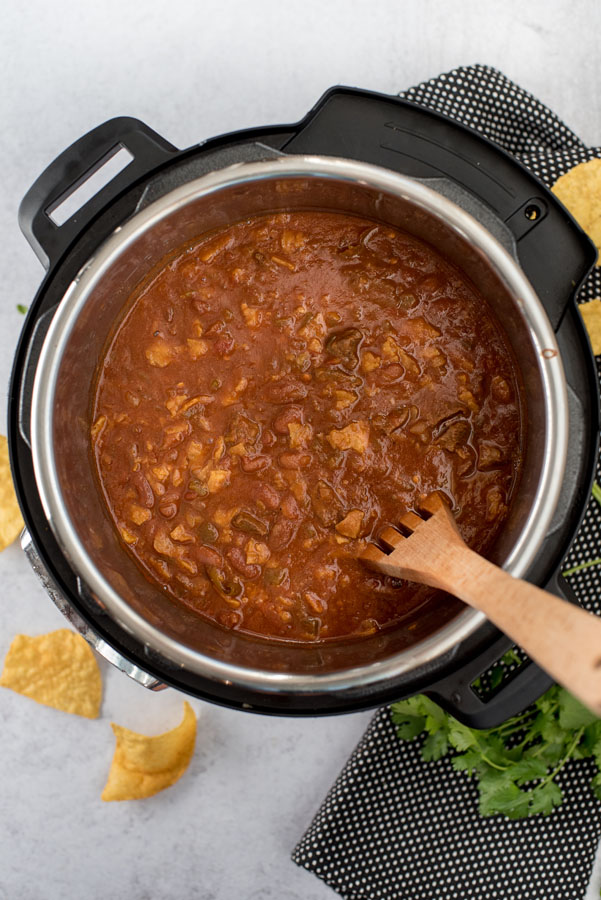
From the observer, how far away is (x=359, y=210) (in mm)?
2158

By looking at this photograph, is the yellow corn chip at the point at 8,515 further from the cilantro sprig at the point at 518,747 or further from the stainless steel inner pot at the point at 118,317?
the cilantro sprig at the point at 518,747

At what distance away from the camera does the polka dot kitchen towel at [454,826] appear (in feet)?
8.29

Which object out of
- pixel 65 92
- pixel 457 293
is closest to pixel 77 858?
pixel 457 293

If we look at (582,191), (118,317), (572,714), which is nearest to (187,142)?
(118,317)

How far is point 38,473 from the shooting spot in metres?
2.02

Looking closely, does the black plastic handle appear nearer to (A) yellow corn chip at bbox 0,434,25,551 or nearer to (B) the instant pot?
(B) the instant pot

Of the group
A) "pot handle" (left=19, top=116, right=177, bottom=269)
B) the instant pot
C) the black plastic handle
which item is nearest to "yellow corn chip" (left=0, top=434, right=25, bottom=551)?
the instant pot

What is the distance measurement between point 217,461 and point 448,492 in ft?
2.06

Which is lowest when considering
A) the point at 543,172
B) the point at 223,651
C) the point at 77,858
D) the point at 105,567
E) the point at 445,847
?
the point at 77,858

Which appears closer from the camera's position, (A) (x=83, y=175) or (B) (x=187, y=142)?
(A) (x=83, y=175)

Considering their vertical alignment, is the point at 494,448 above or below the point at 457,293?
below

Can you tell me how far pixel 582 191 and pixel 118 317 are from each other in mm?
1407

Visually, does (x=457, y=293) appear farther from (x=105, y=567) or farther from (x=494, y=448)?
(x=105, y=567)

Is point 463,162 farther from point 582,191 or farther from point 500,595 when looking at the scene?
point 500,595
